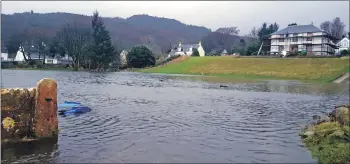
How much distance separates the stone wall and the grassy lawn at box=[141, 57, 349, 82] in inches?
1971

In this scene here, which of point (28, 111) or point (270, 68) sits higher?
point (270, 68)

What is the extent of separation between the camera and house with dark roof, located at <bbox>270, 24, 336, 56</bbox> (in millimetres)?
88125

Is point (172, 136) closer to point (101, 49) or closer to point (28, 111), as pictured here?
point (28, 111)

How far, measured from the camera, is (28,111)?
11516 millimetres

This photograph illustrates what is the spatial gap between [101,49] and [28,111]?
71.1 metres

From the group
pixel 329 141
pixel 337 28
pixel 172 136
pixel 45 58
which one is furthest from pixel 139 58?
pixel 337 28

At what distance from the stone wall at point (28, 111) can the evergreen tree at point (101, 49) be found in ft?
231

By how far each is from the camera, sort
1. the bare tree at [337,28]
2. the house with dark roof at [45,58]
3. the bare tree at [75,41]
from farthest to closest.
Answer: the bare tree at [337,28], the house with dark roof at [45,58], the bare tree at [75,41]

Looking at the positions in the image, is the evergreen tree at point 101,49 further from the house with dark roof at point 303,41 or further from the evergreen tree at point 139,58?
the house with dark roof at point 303,41

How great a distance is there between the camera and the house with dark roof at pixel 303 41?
88125 mm

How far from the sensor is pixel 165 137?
41.5 feet

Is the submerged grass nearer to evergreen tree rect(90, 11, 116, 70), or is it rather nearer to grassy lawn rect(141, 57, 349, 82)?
grassy lawn rect(141, 57, 349, 82)

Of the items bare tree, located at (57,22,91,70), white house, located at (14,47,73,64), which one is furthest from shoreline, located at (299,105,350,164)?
white house, located at (14,47,73,64)

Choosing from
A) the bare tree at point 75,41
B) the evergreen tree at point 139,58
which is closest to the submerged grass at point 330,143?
the evergreen tree at point 139,58
